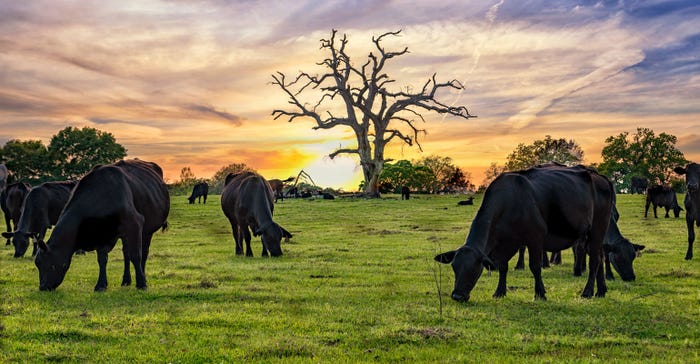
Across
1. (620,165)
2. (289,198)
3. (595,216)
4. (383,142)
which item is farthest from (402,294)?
(620,165)

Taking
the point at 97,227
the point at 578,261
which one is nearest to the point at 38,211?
the point at 97,227

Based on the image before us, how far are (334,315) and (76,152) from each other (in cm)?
8900

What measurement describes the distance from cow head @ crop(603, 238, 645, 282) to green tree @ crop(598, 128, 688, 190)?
308ft

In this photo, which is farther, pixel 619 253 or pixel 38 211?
pixel 38 211

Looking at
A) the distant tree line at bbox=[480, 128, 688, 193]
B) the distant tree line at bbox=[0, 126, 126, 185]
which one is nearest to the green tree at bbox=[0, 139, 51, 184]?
the distant tree line at bbox=[0, 126, 126, 185]

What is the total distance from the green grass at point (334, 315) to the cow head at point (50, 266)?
11.5 inches

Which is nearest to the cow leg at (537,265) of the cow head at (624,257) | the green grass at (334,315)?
the green grass at (334,315)

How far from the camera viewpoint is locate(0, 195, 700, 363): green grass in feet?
27.1

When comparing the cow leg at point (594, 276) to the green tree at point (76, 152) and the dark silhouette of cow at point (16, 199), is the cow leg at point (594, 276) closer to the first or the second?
the dark silhouette of cow at point (16, 199)

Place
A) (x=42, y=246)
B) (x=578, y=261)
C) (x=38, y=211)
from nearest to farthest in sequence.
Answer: (x=42, y=246) < (x=578, y=261) < (x=38, y=211)

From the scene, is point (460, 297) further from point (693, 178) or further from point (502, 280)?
point (693, 178)

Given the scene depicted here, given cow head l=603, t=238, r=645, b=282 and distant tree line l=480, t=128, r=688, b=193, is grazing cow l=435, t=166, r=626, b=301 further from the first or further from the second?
distant tree line l=480, t=128, r=688, b=193

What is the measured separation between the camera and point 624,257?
1484cm

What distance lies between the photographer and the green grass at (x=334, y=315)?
8.27 metres
